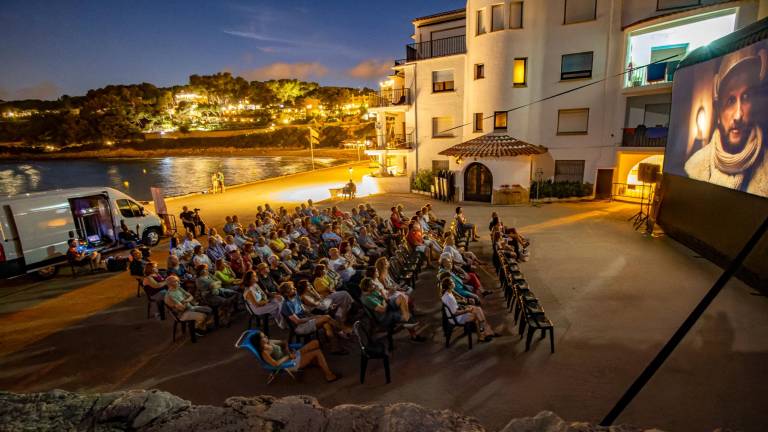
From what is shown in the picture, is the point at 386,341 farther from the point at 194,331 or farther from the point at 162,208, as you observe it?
the point at 162,208

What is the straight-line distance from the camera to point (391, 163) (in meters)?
31.2

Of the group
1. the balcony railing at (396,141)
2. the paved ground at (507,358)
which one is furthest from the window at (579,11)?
the paved ground at (507,358)

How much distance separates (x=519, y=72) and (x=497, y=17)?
10.8 ft

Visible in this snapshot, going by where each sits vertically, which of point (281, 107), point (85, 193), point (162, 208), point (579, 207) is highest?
point (281, 107)

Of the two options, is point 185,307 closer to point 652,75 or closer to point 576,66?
point 576,66

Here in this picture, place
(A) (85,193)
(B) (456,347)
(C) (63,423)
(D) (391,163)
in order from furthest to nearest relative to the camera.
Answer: (D) (391,163)
(A) (85,193)
(B) (456,347)
(C) (63,423)

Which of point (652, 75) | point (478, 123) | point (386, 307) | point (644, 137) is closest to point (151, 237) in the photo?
point (386, 307)

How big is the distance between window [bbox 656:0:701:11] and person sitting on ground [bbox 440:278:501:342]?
68.0ft

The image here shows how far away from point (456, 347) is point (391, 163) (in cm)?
2534

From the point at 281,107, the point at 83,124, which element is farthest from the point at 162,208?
the point at 83,124

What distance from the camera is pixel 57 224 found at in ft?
37.4

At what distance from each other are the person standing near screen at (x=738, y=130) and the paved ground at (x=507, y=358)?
258cm

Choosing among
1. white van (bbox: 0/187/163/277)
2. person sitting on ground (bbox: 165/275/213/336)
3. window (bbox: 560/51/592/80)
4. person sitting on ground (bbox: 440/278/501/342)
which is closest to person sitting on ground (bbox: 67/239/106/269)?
white van (bbox: 0/187/163/277)

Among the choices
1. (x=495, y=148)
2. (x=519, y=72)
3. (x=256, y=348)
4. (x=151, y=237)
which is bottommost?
(x=151, y=237)
